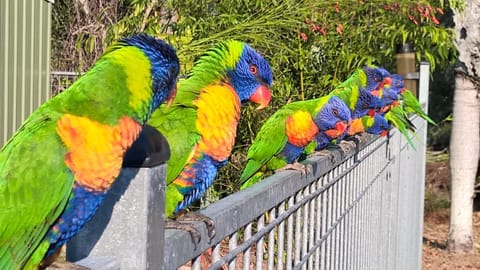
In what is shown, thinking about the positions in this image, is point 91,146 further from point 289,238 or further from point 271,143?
point 271,143

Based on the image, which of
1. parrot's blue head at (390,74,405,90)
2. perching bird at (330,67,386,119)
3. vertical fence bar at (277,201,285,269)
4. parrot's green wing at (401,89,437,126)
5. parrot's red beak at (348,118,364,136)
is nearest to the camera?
vertical fence bar at (277,201,285,269)

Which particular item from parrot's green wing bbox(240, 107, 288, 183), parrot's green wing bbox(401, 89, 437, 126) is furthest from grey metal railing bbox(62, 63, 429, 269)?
parrot's green wing bbox(401, 89, 437, 126)

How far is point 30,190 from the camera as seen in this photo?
3.38 ft

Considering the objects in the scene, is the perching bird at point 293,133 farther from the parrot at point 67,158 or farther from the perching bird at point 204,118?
the parrot at point 67,158

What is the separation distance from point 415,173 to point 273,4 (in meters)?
1.72

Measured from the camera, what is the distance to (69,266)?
2.75ft

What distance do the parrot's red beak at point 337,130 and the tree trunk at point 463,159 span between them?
3.08 meters

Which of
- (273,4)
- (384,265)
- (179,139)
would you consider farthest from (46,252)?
(273,4)

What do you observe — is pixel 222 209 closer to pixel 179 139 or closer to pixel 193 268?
pixel 193 268

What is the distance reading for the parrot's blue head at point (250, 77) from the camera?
205 cm

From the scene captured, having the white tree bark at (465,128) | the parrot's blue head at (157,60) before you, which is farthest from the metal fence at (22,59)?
the white tree bark at (465,128)

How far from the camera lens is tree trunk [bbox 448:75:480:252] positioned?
581 cm

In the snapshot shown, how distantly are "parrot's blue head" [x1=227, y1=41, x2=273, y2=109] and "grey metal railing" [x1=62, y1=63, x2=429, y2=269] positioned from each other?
0.87 ft

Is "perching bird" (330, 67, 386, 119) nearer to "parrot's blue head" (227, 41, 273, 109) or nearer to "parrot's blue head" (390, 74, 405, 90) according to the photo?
"parrot's blue head" (390, 74, 405, 90)
